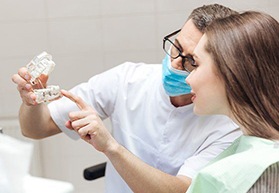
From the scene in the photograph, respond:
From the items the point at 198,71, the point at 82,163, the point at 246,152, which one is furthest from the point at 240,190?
the point at 82,163

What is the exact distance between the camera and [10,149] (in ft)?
1.71

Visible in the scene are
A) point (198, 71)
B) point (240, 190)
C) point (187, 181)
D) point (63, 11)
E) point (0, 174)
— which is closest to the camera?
point (0, 174)

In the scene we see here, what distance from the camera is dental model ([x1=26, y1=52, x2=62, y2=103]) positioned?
98 centimetres

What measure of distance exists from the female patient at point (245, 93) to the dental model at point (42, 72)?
33 cm

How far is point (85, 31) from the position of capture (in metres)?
1.96

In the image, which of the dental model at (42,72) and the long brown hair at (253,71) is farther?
the dental model at (42,72)

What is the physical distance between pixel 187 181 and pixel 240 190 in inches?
13.5

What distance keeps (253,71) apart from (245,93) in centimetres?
4

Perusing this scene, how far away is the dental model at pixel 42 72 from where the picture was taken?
979 millimetres

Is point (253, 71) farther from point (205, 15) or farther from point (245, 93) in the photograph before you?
point (205, 15)

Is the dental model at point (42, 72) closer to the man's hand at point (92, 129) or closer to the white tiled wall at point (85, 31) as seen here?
the man's hand at point (92, 129)

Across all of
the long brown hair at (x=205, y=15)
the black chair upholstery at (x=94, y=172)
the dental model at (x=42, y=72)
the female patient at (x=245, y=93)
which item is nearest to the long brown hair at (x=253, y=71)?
the female patient at (x=245, y=93)

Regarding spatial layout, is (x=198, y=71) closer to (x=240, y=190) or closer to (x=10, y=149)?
(x=240, y=190)

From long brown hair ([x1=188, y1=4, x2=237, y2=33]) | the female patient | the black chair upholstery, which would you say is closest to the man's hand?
the female patient
